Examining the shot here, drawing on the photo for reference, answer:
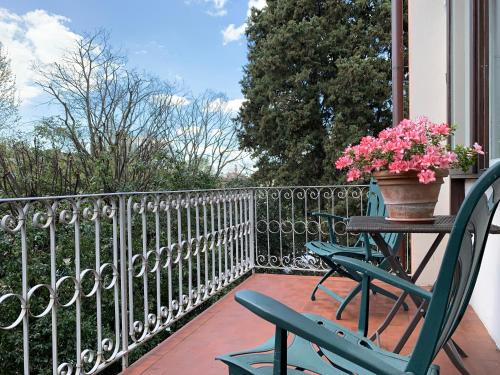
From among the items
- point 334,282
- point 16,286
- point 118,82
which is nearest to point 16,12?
point 118,82

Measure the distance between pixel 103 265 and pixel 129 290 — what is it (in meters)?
0.31

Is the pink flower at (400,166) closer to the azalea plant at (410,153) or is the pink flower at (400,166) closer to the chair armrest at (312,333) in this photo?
the azalea plant at (410,153)

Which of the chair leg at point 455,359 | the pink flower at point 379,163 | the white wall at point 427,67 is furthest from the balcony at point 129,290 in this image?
the pink flower at point 379,163

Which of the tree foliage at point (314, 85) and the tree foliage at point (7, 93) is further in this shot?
the tree foliage at point (314, 85)

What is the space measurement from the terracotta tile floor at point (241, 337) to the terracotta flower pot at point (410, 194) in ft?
2.58

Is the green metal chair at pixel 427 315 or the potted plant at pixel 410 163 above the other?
the potted plant at pixel 410 163

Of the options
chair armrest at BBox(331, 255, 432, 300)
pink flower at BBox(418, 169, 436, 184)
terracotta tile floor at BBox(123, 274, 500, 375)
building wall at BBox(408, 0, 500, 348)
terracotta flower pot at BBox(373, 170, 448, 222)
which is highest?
building wall at BBox(408, 0, 500, 348)

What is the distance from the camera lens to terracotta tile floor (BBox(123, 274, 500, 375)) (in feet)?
6.67

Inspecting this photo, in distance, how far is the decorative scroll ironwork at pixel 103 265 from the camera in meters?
1.61

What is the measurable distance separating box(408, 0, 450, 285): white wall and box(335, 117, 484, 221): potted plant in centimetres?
187

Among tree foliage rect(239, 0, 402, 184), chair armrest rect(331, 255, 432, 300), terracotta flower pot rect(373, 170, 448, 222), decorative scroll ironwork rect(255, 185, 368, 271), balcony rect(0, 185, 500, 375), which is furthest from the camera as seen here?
tree foliage rect(239, 0, 402, 184)

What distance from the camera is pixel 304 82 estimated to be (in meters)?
10.2

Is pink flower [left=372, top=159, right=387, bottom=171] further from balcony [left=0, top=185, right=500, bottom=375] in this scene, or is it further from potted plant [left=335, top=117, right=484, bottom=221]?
balcony [left=0, top=185, right=500, bottom=375]

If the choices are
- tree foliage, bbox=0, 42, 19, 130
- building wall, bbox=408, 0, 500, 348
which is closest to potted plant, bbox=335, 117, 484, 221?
building wall, bbox=408, 0, 500, 348
